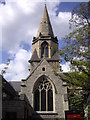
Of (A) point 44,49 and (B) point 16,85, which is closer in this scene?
(B) point 16,85

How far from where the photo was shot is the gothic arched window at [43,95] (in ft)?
91.9

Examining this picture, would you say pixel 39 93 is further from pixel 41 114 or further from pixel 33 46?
pixel 33 46

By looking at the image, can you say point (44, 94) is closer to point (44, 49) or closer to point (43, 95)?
point (43, 95)

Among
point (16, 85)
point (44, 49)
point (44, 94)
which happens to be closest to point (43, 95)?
point (44, 94)

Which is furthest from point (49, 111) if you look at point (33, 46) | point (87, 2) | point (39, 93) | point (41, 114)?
point (87, 2)

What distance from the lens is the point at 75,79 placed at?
11.8 meters

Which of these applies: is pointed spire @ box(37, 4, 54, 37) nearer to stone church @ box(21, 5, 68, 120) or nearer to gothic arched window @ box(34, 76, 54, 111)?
stone church @ box(21, 5, 68, 120)

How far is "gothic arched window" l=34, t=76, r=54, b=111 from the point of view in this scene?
91.9 ft

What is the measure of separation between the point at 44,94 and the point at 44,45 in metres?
13.0

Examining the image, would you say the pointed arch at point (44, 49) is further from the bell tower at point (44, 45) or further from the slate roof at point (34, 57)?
the slate roof at point (34, 57)

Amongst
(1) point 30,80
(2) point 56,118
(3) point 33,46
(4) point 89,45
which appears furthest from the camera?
(3) point 33,46

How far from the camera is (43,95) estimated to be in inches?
1139

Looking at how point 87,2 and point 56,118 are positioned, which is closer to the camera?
point 87,2

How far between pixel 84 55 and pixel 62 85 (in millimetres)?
17849
